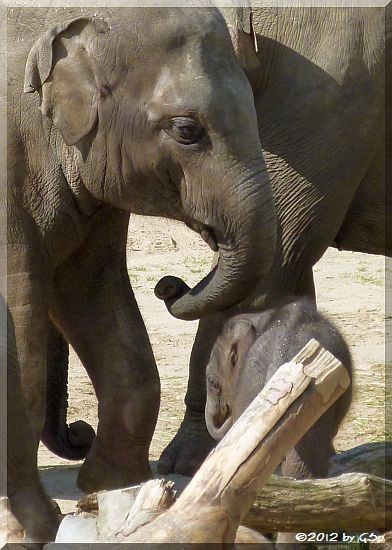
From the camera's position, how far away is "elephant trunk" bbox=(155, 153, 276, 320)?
15.2 ft

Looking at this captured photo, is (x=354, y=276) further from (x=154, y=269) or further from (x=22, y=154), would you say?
(x=22, y=154)

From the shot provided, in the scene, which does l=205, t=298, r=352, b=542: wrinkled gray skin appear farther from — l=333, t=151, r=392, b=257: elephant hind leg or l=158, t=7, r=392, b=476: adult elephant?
l=333, t=151, r=392, b=257: elephant hind leg

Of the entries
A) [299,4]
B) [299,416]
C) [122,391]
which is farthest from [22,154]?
[299,416]

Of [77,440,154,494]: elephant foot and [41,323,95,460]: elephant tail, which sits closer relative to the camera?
[77,440,154,494]: elephant foot

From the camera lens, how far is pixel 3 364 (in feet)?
13.0

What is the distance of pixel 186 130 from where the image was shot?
15.3 ft

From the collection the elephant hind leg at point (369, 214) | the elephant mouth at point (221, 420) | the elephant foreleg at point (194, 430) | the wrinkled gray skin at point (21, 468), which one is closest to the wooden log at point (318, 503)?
the wrinkled gray skin at point (21, 468)

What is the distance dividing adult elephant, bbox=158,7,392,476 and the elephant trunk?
74 centimetres

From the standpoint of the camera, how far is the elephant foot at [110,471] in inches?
211

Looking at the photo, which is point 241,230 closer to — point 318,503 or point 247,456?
point 318,503

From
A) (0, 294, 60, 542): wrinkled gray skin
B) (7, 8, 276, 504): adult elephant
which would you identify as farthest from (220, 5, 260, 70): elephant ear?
(0, 294, 60, 542): wrinkled gray skin

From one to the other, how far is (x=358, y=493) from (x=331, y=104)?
179cm

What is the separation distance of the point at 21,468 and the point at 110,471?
138 cm

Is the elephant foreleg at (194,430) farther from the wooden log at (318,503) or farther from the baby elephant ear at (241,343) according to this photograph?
the wooden log at (318,503)
